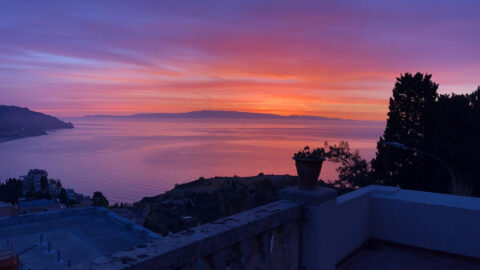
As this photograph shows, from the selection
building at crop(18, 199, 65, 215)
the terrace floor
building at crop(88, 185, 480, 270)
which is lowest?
building at crop(18, 199, 65, 215)

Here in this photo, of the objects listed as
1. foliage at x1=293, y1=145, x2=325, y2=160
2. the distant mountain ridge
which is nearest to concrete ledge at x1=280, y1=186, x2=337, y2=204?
foliage at x1=293, y1=145, x2=325, y2=160

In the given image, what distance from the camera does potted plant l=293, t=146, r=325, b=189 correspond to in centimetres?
269

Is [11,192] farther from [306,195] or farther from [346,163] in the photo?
[306,195]

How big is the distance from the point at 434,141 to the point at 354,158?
20.5 feet

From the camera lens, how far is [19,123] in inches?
5049

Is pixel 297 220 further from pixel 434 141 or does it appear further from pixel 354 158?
pixel 354 158

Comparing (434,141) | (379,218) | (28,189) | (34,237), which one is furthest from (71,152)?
(379,218)

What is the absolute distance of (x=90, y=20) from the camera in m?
15.8

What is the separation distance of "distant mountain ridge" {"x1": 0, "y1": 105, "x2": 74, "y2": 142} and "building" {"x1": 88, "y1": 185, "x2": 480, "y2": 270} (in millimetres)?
135044

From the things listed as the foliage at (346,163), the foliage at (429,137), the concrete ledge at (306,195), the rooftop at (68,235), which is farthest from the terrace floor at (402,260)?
the foliage at (346,163)

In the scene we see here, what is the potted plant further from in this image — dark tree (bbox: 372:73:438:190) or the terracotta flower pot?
dark tree (bbox: 372:73:438:190)

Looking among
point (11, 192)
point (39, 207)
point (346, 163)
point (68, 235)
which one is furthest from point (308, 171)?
point (11, 192)

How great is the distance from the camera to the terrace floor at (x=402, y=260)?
3.81 metres

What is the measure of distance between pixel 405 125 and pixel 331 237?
21.5 metres
